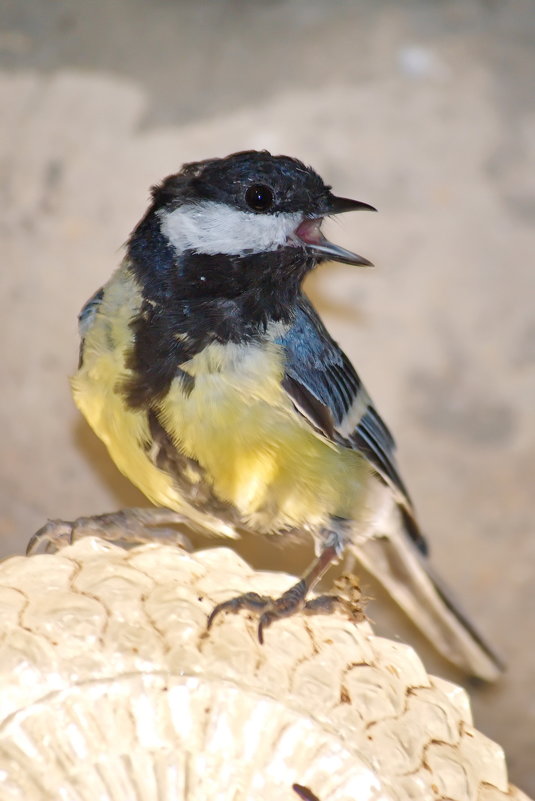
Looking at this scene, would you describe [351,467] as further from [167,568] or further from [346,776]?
→ [346,776]

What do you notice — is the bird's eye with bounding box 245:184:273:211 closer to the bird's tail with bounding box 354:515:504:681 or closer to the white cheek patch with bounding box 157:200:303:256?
the white cheek patch with bounding box 157:200:303:256

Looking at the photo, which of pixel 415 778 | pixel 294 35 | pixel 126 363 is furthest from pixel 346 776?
pixel 294 35

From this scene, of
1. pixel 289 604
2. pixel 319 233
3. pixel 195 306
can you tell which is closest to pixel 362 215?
pixel 319 233

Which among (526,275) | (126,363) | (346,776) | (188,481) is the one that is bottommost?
(346,776)

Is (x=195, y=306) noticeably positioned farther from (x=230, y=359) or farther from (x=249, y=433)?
(x=249, y=433)

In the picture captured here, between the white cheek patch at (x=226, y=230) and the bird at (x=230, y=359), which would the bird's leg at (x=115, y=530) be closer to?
the bird at (x=230, y=359)
